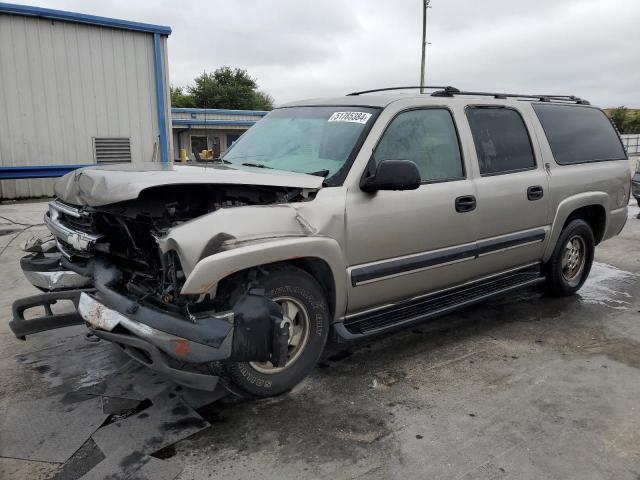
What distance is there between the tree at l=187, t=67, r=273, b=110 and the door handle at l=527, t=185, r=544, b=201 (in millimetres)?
48795

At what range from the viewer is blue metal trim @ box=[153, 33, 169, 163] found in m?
12.8

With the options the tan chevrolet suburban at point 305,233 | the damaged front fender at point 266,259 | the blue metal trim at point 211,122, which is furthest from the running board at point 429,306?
the blue metal trim at point 211,122

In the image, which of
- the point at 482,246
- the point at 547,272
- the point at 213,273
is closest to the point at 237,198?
the point at 213,273

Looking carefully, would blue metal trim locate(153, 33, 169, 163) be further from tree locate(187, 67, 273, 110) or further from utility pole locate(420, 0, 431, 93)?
tree locate(187, 67, 273, 110)

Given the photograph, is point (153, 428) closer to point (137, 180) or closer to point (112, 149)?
point (137, 180)

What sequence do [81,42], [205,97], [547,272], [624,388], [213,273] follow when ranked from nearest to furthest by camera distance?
[213,273]
[624,388]
[547,272]
[81,42]
[205,97]

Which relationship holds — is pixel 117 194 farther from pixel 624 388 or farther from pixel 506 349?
pixel 624 388

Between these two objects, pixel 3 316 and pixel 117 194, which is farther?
A: pixel 3 316

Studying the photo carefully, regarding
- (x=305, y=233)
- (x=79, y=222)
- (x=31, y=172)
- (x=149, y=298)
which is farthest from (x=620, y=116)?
(x=149, y=298)

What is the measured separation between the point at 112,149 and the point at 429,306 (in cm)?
1100

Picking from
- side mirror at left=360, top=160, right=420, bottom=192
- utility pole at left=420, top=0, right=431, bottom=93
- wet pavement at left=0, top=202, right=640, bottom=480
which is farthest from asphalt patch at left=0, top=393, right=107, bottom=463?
utility pole at left=420, top=0, right=431, bottom=93

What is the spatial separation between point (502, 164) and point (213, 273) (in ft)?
9.11

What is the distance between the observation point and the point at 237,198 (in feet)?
10.1

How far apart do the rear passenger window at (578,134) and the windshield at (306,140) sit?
7.07 feet
